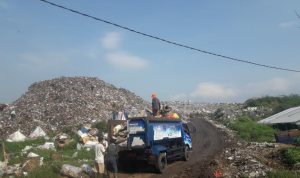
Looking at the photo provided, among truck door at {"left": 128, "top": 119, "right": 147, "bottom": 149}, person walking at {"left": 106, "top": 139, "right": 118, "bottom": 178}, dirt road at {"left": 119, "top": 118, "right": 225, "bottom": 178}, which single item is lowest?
dirt road at {"left": 119, "top": 118, "right": 225, "bottom": 178}

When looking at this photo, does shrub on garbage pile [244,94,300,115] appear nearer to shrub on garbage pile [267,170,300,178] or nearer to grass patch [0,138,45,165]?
grass patch [0,138,45,165]

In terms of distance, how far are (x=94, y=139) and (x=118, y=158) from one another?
7152 mm

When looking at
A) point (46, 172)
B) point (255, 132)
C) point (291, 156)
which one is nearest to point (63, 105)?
point (255, 132)

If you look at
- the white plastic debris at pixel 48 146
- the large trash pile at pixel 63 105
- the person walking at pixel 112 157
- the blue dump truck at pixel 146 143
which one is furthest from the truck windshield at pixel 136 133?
the large trash pile at pixel 63 105

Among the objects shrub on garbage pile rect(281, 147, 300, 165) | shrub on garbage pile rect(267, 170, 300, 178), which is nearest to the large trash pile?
shrub on garbage pile rect(281, 147, 300, 165)

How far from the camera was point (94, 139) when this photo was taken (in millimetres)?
24578

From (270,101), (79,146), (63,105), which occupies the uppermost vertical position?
(270,101)

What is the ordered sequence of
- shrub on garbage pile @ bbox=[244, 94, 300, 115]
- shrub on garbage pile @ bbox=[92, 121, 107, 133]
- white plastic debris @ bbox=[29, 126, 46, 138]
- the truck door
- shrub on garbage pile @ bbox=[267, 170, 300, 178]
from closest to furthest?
shrub on garbage pile @ bbox=[267, 170, 300, 178]
the truck door
white plastic debris @ bbox=[29, 126, 46, 138]
shrub on garbage pile @ bbox=[92, 121, 107, 133]
shrub on garbage pile @ bbox=[244, 94, 300, 115]

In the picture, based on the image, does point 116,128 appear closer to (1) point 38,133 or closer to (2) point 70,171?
(2) point 70,171

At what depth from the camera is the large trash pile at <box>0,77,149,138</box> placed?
31.3 m

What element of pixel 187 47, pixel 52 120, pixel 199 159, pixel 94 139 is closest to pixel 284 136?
pixel 199 159

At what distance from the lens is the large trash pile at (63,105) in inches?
1234

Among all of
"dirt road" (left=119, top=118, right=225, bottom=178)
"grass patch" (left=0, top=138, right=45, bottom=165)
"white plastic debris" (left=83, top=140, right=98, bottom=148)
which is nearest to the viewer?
"dirt road" (left=119, top=118, right=225, bottom=178)

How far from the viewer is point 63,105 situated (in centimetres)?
3372
